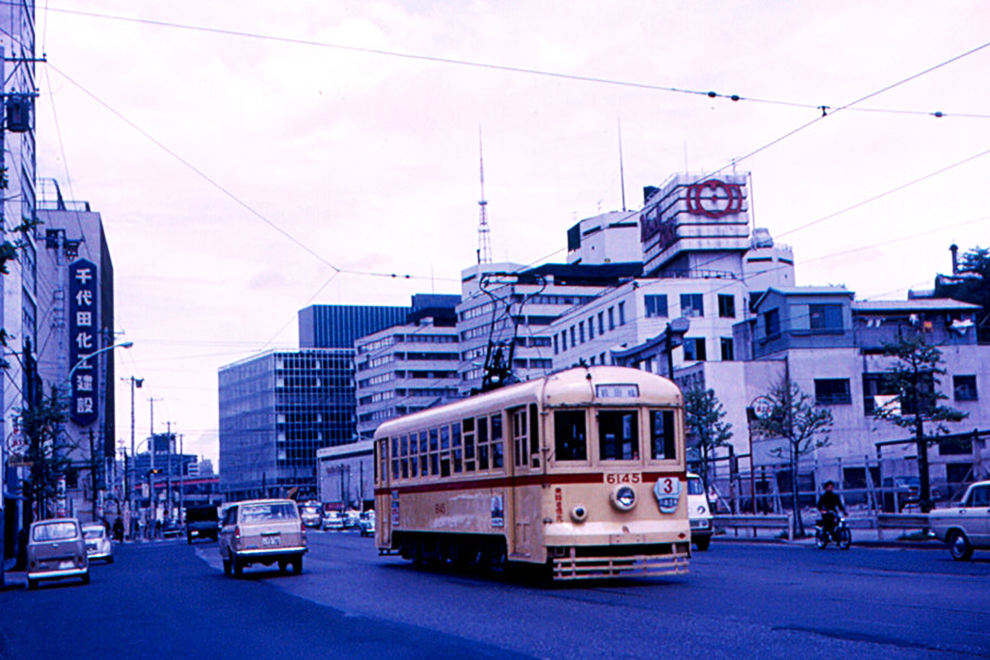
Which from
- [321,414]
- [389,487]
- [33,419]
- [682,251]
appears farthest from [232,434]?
[389,487]

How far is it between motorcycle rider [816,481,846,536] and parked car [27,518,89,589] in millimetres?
17942

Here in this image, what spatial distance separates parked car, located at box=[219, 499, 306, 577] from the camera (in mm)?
26531

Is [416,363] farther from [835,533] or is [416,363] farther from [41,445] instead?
[835,533]

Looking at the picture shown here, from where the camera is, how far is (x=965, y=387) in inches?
2559

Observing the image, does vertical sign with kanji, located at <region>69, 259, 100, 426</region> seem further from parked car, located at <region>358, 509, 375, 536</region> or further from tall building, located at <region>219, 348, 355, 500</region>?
tall building, located at <region>219, 348, 355, 500</region>

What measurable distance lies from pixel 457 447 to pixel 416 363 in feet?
349

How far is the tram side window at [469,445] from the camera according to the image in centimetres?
2138

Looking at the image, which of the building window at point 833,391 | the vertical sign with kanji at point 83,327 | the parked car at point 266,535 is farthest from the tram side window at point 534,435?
the vertical sign with kanji at point 83,327

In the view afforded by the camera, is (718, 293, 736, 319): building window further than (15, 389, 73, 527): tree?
Yes

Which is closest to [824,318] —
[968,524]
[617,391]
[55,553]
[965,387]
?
[965,387]

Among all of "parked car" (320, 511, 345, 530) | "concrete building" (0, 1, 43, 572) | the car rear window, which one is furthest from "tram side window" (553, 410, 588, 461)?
"parked car" (320, 511, 345, 530)

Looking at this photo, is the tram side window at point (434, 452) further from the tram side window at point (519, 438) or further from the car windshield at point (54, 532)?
the car windshield at point (54, 532)

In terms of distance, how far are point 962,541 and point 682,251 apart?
2332 inches

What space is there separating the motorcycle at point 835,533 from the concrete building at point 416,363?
3827 inches
